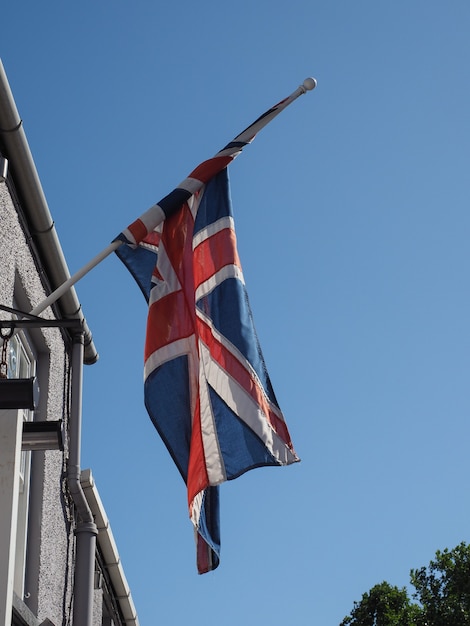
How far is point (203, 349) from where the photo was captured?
659 cm

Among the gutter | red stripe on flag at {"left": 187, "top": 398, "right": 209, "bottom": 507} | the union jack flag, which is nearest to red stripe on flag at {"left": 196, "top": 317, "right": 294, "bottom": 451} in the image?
the union jack flag

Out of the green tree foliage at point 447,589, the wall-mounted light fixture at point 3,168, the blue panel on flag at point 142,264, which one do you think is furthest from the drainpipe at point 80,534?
the green tree foliage at point 447,589

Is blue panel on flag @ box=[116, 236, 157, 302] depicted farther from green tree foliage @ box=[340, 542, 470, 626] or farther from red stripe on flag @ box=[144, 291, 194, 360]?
green tree foliage @ box=[340, 542, 470, 626]

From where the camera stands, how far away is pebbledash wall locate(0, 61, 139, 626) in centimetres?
842

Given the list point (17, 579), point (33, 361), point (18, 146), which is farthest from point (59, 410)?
point (18, 146)

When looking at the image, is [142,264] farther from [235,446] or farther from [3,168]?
[3,168]

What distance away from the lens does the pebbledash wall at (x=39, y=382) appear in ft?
27.6

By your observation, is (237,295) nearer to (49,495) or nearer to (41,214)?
(41,214)

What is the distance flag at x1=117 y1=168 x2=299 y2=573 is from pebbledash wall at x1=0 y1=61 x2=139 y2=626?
1901 millimetres

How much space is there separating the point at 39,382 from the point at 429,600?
24.3m

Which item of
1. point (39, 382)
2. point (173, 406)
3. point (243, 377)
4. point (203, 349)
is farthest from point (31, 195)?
point (243, 377)

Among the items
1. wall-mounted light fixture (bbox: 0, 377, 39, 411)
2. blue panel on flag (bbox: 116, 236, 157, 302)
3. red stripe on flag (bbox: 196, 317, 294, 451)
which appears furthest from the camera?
blue panel on flag (bbox: 116, 236, 157, 302)

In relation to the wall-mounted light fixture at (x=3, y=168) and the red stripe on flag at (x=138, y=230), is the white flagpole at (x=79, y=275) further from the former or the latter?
the wall-mounted light fixture at (x=3, y=168)

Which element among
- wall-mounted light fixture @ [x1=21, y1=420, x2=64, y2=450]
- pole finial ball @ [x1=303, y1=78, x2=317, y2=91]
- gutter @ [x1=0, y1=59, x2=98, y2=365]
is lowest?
wall-mounted light fixture @ [x1=21, y1=420, x2=64, y2=450]
